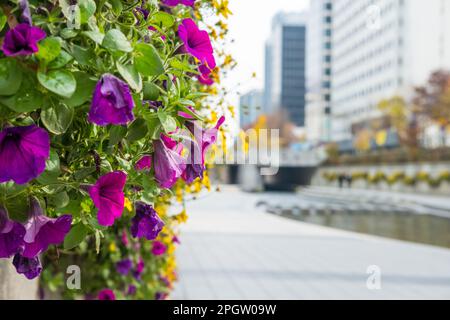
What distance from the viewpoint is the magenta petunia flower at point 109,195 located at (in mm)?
947

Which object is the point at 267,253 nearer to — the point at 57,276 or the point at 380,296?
the point at 380,296

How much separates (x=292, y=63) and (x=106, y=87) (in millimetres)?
134897

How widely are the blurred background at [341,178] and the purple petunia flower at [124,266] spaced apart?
0.79 m

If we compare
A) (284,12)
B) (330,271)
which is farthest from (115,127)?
(284,12)

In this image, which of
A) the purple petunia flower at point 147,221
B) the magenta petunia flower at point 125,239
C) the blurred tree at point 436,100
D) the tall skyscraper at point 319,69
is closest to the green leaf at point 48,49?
the purple petunia flower at point 147,221

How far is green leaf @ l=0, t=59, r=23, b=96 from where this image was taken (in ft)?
2.55

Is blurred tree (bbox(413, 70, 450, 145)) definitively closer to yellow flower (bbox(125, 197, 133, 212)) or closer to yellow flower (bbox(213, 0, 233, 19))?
yellow flower (bbox(213, 0, 233, 19))

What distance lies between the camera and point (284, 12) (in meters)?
138

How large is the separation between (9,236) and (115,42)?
42 cm

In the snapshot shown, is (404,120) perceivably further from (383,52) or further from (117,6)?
(117,6)

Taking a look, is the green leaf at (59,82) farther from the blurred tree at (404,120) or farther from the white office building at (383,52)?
the white office building at (383,52)

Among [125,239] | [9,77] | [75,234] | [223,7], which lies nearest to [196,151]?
[75,234]

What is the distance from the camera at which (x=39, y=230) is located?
99 cm

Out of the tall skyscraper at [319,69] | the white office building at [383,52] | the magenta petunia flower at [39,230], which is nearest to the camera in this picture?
the magenta petunia flower at [39,230]
